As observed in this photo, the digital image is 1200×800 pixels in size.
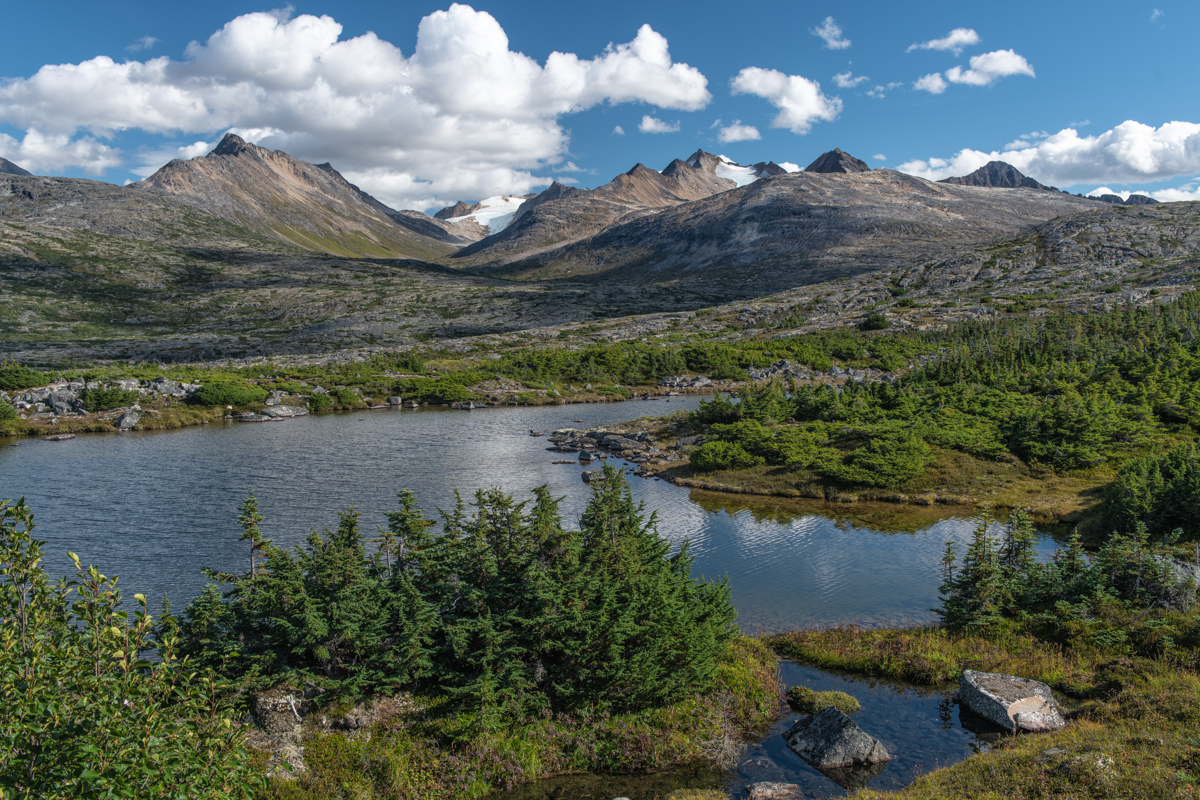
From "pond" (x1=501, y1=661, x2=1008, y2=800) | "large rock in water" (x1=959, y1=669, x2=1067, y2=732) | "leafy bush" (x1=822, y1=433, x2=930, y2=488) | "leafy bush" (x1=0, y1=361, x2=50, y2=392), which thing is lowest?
"pond" (x1=501, y1=661, x2=1008, y2=800)

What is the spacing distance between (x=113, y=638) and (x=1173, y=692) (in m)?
25.0

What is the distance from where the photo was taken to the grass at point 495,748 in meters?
16.8

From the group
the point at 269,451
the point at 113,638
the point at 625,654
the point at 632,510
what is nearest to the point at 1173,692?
the point at 625,654

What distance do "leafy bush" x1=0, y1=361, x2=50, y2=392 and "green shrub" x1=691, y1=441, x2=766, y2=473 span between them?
296 ft

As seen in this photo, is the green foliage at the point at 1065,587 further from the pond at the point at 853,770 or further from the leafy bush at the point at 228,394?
the leafy bush at the point at 228,394

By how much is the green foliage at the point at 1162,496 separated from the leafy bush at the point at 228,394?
92695 mm

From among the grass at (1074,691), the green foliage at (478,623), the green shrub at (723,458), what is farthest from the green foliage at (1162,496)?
the green foliage at (478,623)

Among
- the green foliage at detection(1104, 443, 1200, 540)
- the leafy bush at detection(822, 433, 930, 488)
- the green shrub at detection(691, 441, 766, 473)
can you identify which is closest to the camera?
the green foliage at detection(1104, 443, 1200, 540)

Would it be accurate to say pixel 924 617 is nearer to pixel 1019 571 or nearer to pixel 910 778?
pixel 1019 571

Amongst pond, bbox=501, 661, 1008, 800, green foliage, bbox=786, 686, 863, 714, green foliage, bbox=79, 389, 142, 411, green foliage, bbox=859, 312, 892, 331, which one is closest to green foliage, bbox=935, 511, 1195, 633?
pond, bbox=501, 661, 1008, 800

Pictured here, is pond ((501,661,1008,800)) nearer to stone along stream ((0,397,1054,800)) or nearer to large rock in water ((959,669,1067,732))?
stone along stream ((0,397,1054,800))

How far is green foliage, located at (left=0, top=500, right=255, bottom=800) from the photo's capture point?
7.86m

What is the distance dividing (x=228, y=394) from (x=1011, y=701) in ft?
304

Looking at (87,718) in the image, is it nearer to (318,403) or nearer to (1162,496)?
(1162,496)
